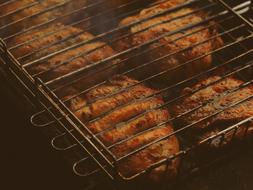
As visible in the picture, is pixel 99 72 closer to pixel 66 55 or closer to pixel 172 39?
pixel 66 55

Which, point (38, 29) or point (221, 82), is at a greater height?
point (38, 29)

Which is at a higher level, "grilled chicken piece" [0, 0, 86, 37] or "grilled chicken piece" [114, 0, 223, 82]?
"grilled chicken piece" [0, 0, 86, 37]

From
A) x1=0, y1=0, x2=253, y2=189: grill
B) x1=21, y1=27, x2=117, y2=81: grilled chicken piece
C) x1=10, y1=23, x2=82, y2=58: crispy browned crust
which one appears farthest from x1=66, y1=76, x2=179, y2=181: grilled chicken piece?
x1=10, y1=23, x2=82, y2=58: crispy browned crust

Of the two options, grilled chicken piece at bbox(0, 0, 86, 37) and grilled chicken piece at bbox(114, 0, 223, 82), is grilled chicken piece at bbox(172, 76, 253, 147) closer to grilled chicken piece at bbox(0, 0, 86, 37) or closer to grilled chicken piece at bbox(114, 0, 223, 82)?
grilled chicken piece at bbox(114, 0, 223, 82)

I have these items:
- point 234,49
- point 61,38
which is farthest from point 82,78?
point 234,49

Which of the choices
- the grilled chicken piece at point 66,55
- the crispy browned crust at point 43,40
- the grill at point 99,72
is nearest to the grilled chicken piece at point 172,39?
the grill at point 99,72

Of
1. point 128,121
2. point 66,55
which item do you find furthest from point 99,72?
point 128,121

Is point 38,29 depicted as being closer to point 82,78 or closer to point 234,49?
Result: point 82,78
